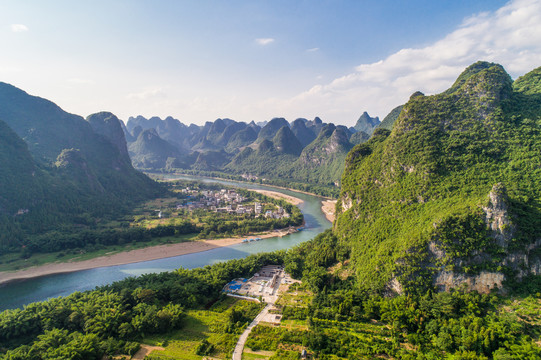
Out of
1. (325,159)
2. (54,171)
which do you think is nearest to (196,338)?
(54,171)

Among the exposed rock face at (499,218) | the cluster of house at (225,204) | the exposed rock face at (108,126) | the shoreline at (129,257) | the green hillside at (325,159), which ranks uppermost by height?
the exposed rock face at (108,126)

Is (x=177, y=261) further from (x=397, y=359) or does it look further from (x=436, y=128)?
(x=436, y=128)

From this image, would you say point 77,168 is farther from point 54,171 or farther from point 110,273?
point 110,273

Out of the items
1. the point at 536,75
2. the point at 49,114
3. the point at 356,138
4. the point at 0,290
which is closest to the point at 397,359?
the point at 0,290

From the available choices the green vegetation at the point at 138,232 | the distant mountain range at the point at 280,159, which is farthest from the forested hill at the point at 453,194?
the distant mountain range at the point at 280,159

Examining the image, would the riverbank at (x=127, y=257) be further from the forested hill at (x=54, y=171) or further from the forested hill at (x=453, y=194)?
the forested hill at (x=453, y=194)

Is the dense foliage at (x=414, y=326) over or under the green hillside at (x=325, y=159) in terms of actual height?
under

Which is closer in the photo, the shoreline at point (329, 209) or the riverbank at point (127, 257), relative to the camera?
the riverbank at point (127, 257)

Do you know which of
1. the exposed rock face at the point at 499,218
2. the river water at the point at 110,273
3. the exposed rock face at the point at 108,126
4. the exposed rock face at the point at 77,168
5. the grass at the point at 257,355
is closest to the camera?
the grass at the point at 257,355
